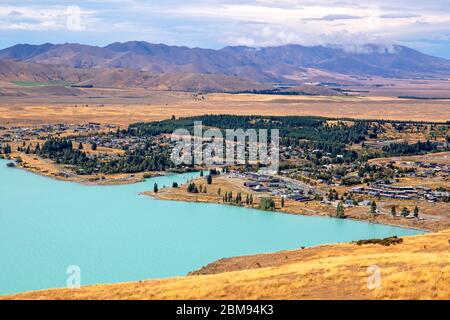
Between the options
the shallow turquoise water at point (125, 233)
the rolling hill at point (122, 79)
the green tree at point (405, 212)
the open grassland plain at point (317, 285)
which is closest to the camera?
the open grassland plain at point (317, 285)

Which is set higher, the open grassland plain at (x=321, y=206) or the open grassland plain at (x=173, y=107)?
the open grassland plain at (x=173, y=107)

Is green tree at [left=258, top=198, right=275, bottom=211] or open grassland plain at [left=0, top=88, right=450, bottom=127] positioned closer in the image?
green tree at [left=258, top=198, right=275, bottom=211]

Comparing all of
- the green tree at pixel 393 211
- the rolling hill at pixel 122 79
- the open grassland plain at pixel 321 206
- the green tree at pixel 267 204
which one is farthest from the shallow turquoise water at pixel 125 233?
the rolling hill at pixel 122 79

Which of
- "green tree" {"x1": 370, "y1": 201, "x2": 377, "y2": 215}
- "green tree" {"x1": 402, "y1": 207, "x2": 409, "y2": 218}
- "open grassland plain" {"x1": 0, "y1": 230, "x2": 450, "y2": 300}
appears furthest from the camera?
"green tree" {"x1": 370, "y1": 201, "x2": 377, "y2": 215}

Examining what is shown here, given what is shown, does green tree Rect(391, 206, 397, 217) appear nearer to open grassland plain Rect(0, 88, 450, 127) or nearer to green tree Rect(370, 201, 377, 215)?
green tree Rect(370, 201, 377, 215)

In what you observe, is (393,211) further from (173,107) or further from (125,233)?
(173,107)

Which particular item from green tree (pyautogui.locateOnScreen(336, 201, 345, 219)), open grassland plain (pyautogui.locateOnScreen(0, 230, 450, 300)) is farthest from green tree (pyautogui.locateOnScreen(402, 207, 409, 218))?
open grassland plain (pyautogui.locateOnScreen(0, 230, 450, 300))

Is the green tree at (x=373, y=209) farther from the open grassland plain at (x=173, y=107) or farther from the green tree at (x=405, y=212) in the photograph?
the open grassland plain at (x=173, y=107)
